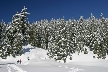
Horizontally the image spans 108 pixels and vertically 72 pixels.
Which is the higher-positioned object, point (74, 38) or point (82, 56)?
point (74, 38)

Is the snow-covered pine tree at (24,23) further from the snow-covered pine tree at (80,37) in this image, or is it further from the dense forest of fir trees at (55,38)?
the snow-covered pine tree at (80,37)

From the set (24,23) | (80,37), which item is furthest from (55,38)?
(80,37)

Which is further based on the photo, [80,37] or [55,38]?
[80,37]

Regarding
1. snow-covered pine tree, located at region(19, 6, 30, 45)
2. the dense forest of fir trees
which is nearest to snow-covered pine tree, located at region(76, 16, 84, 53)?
the dense forest of fir trees

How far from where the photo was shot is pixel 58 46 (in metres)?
61.7

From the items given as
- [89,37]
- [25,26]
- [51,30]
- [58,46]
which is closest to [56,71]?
[58,46]

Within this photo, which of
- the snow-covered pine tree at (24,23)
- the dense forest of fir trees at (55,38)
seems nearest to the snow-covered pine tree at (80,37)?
the dense forest of fir trees at (55,38)

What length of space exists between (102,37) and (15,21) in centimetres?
3238

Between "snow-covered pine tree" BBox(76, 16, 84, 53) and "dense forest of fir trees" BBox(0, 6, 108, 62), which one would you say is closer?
"dense forest of fir trees" BBox(0, 6, 108, 62)

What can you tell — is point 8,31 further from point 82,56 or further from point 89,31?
point 89,31

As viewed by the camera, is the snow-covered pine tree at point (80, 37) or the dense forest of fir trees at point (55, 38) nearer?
the dense forest of fir trees at point (55, 38)

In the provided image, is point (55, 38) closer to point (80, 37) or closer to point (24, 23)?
point (24, 23)

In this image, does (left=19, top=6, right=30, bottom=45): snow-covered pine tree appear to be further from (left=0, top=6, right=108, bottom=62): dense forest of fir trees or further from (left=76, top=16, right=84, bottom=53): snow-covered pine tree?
(left=76, top=16, right=84, bottom=53): snow-covered pine tree

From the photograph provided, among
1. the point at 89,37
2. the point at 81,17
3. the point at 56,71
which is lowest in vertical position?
the point at 56,71
